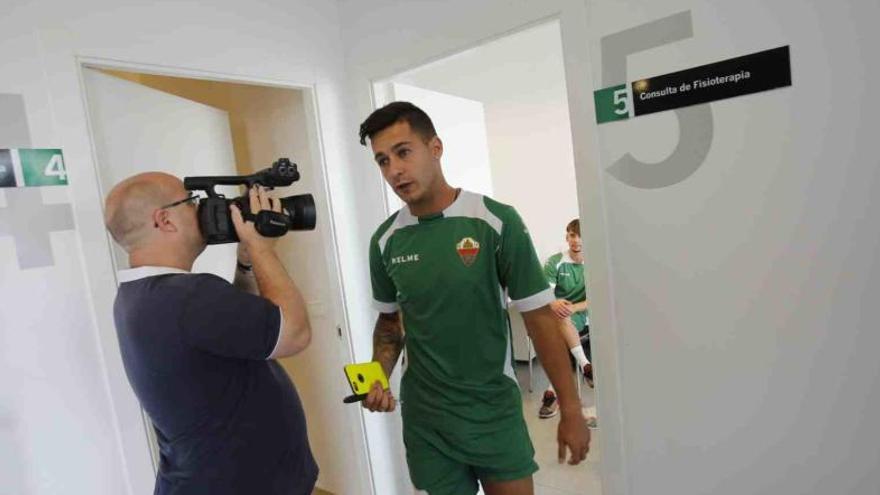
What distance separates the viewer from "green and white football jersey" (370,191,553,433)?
4.21ft

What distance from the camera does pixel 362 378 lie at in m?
1.26

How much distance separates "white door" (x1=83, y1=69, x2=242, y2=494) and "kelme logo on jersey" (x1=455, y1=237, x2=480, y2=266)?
1.03 metres

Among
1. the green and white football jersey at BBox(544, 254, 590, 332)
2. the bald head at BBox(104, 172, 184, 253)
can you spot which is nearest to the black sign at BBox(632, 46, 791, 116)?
the bald head at BBox(104, 172, 184, 253)

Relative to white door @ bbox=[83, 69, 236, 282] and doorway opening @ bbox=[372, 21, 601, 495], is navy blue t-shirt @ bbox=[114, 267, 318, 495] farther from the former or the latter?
doorway opening @ bbox=[372, 21, 601, 495]

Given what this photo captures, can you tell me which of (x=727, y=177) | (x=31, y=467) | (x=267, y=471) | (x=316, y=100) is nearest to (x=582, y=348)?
(x=727, y=177)

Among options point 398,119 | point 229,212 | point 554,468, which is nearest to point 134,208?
point 229,212

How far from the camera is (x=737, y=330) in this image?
1.34 m

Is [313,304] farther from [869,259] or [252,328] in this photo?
[869,259]

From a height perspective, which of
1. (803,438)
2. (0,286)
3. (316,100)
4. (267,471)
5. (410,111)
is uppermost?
(316,100)

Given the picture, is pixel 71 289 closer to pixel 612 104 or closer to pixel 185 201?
pixel 185 201

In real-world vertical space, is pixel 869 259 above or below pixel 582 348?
above

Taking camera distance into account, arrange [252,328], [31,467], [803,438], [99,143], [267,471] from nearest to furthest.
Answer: [252,328], [267,471], [31,467], [803,438], [99,143]

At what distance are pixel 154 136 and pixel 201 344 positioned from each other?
108 centimetres

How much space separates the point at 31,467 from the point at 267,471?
65cm
